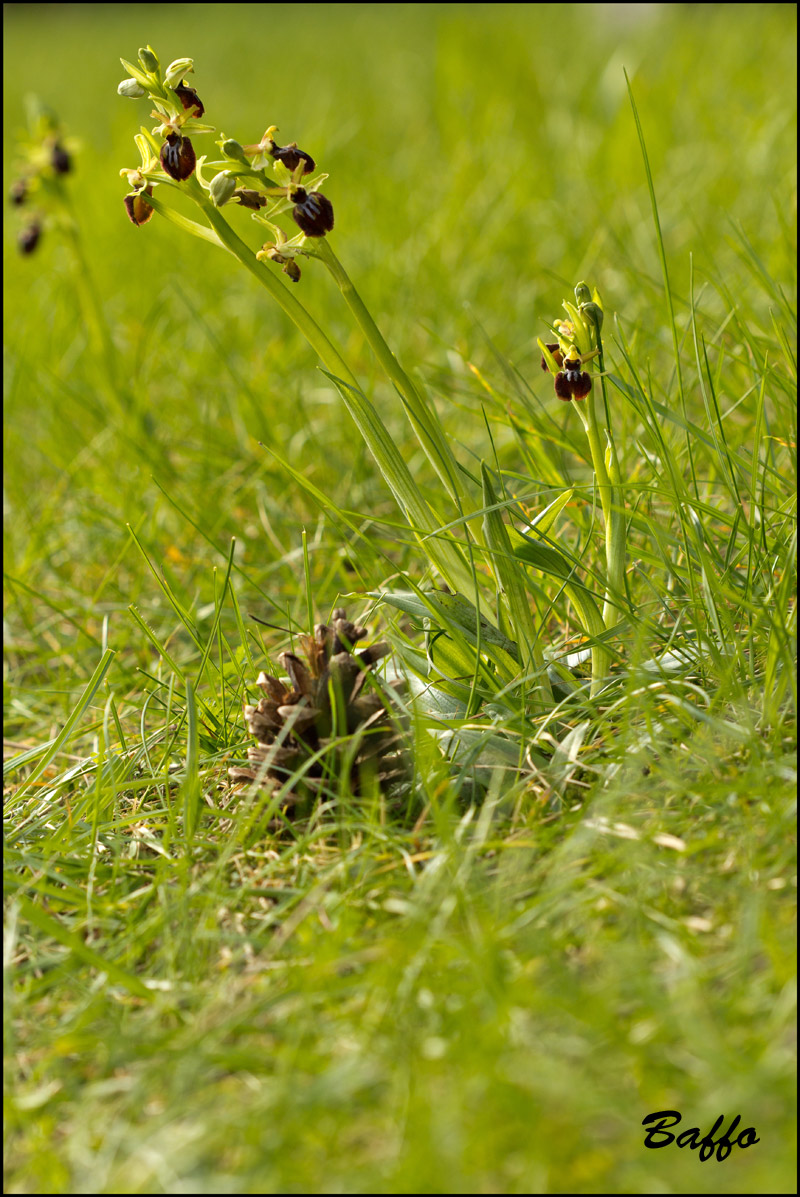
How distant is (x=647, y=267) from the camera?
2.81 metres

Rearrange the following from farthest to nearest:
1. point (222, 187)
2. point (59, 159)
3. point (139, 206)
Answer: point (59, 159) < point (139, 206) < point (222, 187)

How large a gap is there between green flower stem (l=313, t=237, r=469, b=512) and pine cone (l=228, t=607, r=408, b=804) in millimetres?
261

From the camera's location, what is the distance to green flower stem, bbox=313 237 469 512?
1236mm

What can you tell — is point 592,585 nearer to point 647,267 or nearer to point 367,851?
point 367,851

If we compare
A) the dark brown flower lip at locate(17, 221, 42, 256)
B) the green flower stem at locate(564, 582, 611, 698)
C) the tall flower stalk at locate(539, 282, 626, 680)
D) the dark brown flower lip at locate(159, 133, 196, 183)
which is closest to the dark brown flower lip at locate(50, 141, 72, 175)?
the dark brown flower lip at locate(17, 221, 42, 256)

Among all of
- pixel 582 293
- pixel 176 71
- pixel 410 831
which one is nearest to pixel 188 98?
pixel 176 71

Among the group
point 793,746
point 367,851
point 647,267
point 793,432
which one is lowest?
point 793,746

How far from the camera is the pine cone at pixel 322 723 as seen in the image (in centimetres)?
129

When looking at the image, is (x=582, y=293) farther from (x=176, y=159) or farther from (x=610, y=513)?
(x=176, y=159)

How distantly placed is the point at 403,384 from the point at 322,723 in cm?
46

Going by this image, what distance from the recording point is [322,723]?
1.33m

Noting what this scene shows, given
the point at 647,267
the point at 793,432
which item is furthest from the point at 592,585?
the point at 647,267

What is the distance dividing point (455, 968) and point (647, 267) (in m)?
2.31

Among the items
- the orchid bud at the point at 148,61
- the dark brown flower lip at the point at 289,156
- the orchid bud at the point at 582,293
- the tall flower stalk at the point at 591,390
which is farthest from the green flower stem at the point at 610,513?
the orchid bud at the point at 148,61
